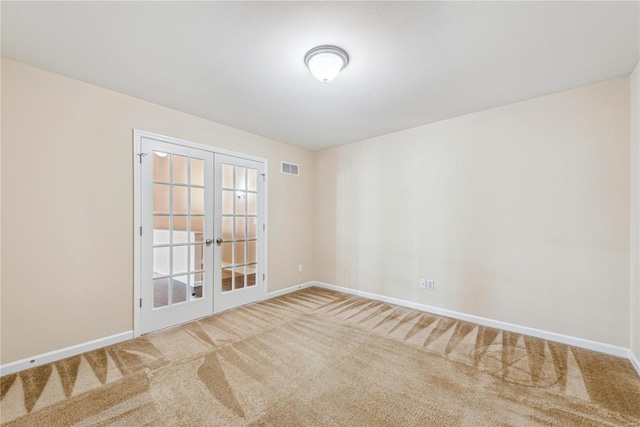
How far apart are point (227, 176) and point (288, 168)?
1207mm

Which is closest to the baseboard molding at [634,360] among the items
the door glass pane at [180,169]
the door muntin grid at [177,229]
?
the door muntin grid at [177,229]

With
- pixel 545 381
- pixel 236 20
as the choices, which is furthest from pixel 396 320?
pixel 236 20

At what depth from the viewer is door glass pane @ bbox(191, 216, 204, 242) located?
3.34 m

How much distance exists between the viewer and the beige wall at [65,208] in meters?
2.19

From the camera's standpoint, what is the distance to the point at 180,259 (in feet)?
10.6

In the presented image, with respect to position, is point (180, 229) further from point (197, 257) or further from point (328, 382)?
point (328, 382)

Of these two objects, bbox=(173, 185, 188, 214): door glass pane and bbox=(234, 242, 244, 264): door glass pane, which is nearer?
bbox=(173, 185, 188, 214): door glass pane

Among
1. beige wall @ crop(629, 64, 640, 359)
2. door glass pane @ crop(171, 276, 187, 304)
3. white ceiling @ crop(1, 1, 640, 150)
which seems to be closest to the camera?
white ceiling @ crop(1, 1, 640, 150)

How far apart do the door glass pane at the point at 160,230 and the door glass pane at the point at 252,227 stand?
3.82 ft

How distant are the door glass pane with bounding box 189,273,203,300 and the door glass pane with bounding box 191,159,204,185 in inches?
47.6

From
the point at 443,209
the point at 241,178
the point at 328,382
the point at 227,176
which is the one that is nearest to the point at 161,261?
the point at 227,176

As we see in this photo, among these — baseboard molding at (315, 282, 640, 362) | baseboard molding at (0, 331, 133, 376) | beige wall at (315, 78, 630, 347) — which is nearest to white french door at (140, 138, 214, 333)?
baseboard molding at (0, 331, 133, 376)

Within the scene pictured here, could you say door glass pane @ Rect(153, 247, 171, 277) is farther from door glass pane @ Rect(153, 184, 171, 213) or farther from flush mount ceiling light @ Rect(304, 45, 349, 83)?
flush mount ceiling light @ Rect(304, 45, 349, 83)

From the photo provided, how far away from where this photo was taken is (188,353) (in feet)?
8.20
